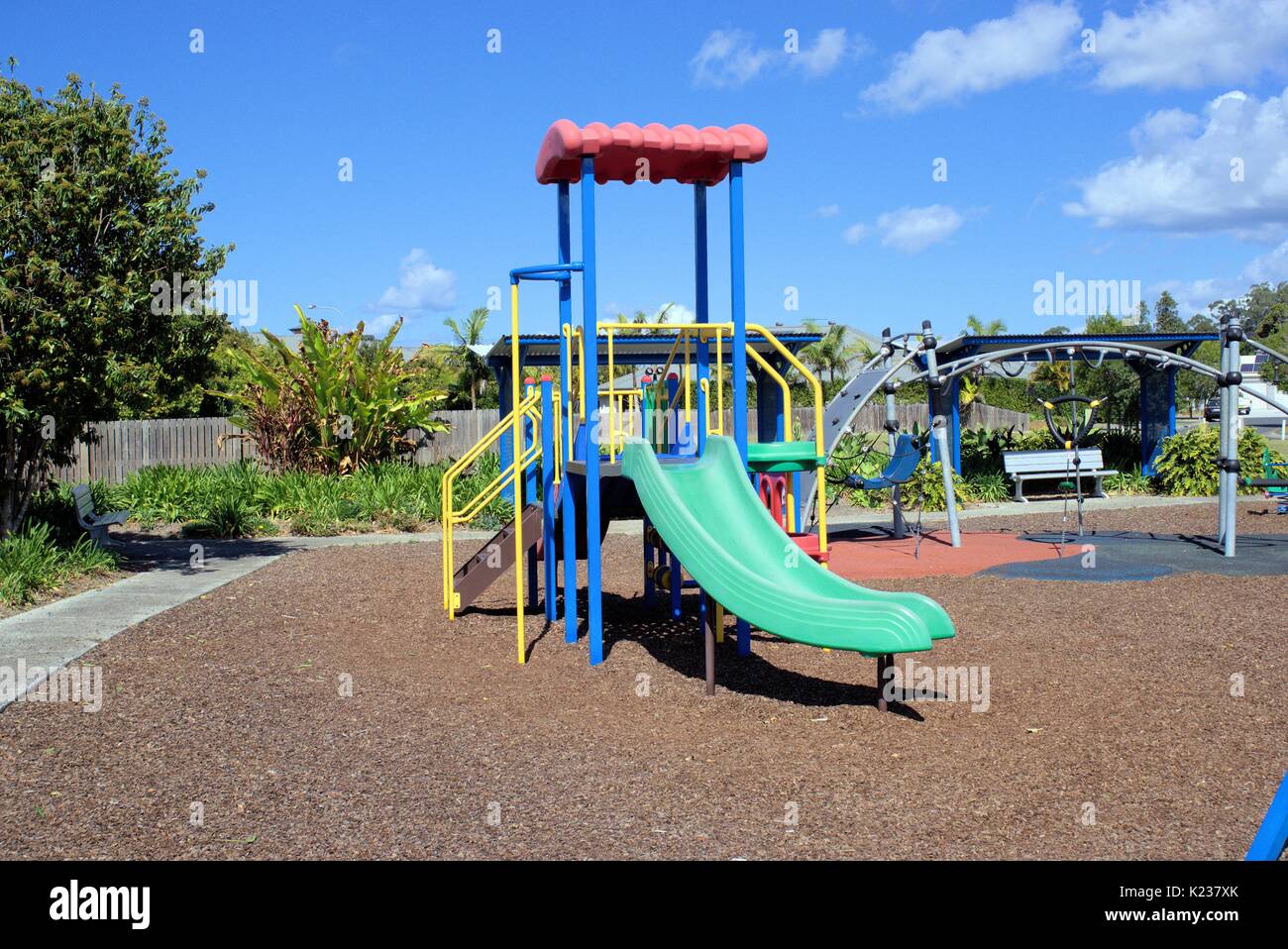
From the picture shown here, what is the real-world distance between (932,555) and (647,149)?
681 centimetres

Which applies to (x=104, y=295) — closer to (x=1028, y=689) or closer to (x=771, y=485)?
(x=771, y=485)

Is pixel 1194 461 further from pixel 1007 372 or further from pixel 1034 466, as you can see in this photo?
→ pixel 1007 372

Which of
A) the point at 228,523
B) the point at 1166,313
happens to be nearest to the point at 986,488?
the point at 228,523

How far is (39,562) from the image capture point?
10.3 meters

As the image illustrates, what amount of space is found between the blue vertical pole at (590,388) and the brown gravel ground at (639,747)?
352mm

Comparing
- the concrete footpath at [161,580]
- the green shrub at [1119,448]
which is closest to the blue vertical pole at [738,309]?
the concrete footpath at [161,580]

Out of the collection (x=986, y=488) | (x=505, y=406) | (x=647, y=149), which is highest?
(x=647, y=149)

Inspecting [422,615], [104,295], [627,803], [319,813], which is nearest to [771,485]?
[422,615]

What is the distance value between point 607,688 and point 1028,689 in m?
2.51

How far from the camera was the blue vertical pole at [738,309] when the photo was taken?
7695mm

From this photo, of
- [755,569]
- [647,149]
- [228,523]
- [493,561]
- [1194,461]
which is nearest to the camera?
[755,569]

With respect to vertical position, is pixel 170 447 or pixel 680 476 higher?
pixel 170 447

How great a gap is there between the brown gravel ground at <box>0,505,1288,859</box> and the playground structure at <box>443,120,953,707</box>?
19.7 inches

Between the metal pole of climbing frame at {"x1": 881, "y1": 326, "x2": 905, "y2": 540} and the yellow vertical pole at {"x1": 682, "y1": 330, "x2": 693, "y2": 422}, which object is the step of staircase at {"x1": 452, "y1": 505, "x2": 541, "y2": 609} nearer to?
the yellow vertical pole at {"x1": 682, "y1": 330, "x2": 693, "y2": 422}
